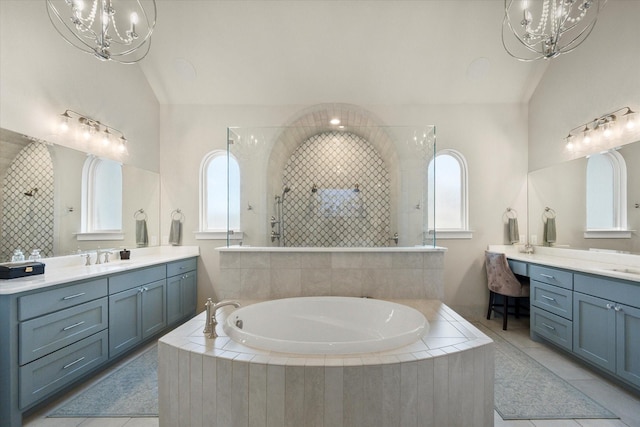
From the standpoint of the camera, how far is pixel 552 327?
2805 mm

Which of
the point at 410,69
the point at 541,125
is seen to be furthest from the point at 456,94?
the point at 541,125

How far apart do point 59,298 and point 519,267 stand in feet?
13.6

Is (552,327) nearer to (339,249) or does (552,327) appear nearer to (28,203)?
(339,249)

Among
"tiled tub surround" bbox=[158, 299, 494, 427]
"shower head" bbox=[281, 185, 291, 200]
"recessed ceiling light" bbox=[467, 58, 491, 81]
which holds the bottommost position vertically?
"tiled tub surround" bbox=[158, 299, 494, 427]

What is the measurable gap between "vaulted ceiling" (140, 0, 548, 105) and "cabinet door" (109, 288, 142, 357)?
259cm

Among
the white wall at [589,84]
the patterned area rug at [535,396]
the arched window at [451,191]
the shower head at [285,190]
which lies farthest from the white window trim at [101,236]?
the white wall at [589,84]

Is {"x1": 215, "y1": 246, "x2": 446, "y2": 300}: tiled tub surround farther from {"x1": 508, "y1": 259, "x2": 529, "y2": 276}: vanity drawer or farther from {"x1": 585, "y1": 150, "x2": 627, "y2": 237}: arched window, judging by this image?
{"x1": 585, "y1": 150, "x2": 627, "y2": 237}: arched window

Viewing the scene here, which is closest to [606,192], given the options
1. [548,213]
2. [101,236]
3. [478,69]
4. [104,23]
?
[548,213]

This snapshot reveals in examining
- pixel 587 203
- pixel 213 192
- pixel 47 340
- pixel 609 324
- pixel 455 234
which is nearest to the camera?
pixel 47 340

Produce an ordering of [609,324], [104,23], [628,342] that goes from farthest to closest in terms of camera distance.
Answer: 1. [609,324]
2. [628,342]
3. [104,23]

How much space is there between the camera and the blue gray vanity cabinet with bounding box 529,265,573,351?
8.58 feet

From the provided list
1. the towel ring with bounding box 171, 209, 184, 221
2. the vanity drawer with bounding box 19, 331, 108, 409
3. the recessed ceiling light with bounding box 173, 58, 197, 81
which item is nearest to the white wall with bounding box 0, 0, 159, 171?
the recessed ceiling light with bounding box 173, 58, 197, 81

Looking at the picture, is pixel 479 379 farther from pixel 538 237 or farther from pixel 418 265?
pixel 538 237

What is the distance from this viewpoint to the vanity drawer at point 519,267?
3.22 metres
